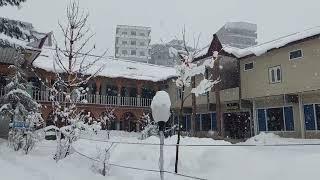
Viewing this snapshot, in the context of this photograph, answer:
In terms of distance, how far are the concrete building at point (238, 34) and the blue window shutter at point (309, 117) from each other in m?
82.4

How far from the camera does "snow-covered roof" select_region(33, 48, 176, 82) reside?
94.1ft

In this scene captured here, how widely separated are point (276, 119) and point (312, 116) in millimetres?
2804

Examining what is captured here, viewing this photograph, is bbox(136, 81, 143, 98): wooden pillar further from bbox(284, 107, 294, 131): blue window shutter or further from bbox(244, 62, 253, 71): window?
bbox(284, 107, 294, 131): blue window shutter

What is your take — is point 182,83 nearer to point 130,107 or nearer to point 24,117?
point 24,117

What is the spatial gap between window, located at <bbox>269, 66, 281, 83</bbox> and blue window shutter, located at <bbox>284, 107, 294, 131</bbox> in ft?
6.06

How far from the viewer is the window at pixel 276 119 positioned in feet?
73.2

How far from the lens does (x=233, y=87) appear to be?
1061 inches

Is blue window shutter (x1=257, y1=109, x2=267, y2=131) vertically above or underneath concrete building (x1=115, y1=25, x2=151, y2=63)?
underneath

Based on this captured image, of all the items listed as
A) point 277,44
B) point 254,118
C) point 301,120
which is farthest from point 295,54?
point 254,118

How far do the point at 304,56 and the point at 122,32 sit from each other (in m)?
77.9

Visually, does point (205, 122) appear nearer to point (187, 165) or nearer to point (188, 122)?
point (188, 122)

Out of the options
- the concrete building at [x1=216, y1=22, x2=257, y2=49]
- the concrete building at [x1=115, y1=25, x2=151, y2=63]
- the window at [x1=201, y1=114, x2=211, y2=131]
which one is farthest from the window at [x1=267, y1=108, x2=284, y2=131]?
the concrete building at [x1=216, y1=22, x2=257, y2=49]

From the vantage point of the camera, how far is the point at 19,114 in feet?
55.4

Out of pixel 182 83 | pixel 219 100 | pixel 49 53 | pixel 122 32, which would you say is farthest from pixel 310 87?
pixel 122 32
